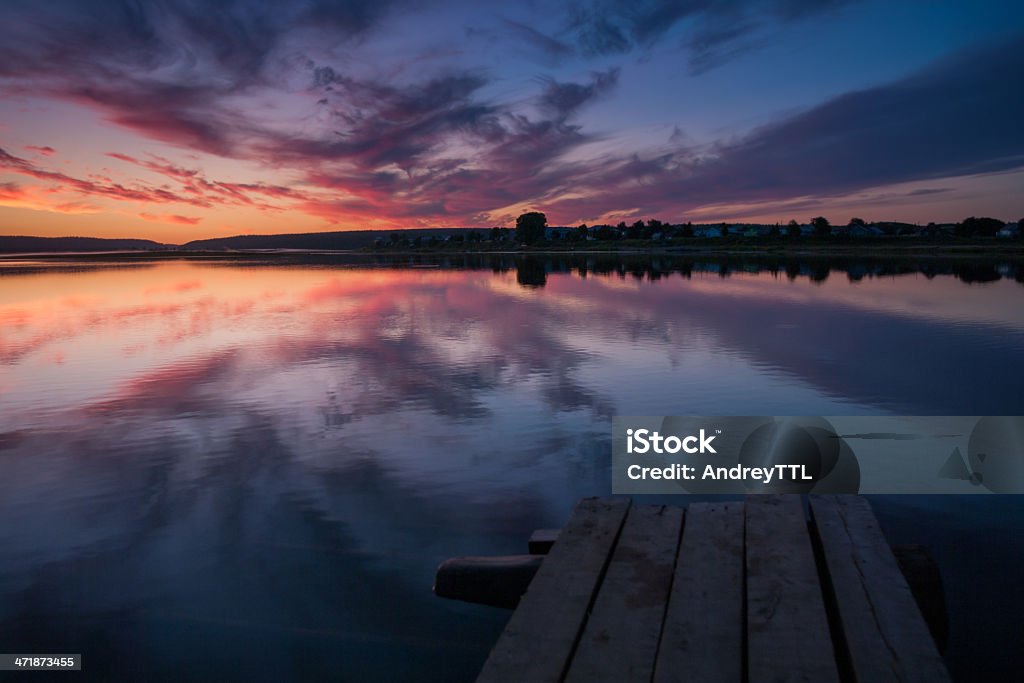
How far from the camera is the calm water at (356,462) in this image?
19.2 feet

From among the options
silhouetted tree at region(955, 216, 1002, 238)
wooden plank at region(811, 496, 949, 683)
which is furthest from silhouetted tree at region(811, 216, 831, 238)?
wooden plank at region(811, 496, 949, 683)

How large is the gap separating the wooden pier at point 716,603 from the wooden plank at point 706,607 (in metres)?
0.01

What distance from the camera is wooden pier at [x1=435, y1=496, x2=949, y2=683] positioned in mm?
3625

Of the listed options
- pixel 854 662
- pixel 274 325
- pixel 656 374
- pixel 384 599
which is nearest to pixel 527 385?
pixel 656 374

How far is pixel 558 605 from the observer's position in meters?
4.28

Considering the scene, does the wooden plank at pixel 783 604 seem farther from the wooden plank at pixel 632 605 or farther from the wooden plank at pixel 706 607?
the wooden plank at pixel 632 605

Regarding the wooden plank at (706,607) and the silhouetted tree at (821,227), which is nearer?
the wooden plank at (706,607)

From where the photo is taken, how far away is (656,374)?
16.4 meters

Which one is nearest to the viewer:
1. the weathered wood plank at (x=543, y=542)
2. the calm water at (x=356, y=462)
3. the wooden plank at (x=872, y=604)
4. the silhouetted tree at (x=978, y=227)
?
the wooden plank at (x=872, y=604)

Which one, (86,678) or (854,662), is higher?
(854,662)

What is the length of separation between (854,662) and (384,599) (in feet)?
13.5

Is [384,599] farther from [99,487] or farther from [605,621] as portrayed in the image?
[99,487]
